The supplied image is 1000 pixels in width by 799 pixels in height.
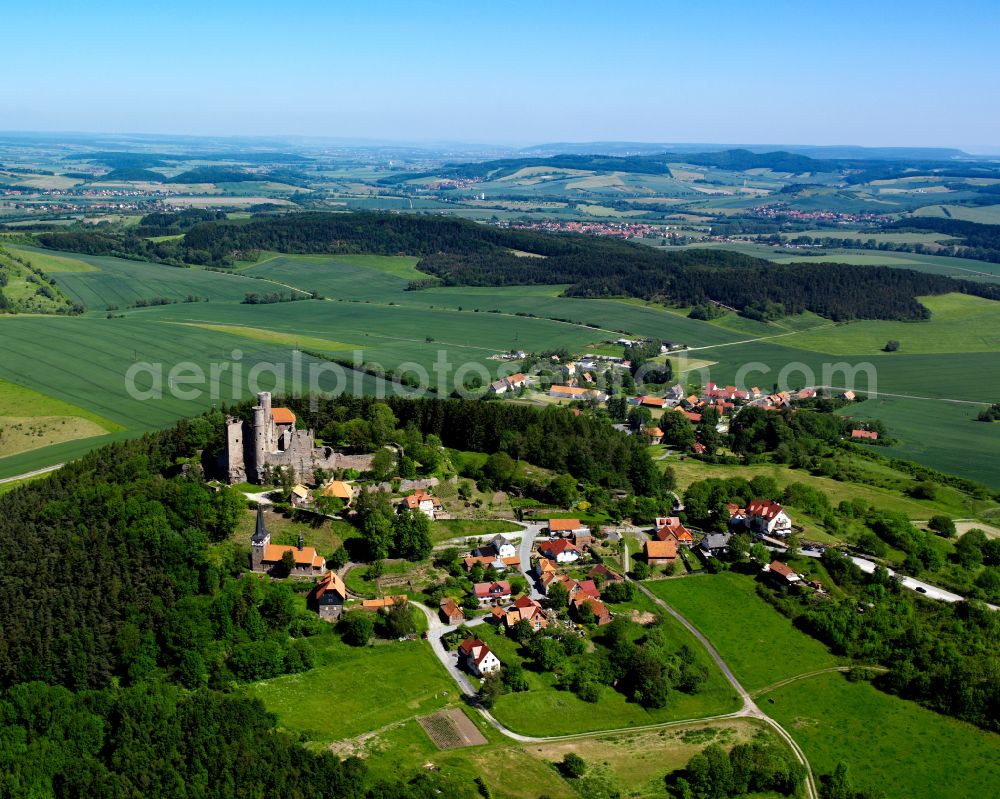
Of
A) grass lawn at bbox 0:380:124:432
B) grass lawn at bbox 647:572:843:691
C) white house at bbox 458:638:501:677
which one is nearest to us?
white house at bbox 458:638:501:677

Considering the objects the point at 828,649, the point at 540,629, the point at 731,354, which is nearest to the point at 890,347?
the point at 731,354

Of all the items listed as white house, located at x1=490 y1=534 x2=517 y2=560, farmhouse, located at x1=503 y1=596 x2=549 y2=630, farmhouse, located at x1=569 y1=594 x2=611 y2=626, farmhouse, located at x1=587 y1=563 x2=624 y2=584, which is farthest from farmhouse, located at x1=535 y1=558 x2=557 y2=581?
farmhouse, located at x1=503 y1=596 x2=549 y2=630

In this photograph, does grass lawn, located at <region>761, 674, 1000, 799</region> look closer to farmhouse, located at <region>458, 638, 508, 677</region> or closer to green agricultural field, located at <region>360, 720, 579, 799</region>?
green agricultural field, located at <region>360, 720, 579, 799</region>

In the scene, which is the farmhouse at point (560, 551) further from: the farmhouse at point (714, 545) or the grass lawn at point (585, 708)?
the grass lawn at point (585, 708)

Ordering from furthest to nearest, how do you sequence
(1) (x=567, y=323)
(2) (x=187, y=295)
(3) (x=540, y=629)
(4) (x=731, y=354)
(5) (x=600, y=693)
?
(2) (x=187, y=295) < (1) (x=567, y=323) < (4) (x=731, y=354) < (3) (x=540, y=629) < (5) (x=600, y=693)

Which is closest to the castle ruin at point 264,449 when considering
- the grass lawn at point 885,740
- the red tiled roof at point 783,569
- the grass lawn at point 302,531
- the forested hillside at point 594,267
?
the grass lawn at point 302,531

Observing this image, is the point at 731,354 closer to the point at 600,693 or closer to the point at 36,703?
the point at 600,693
